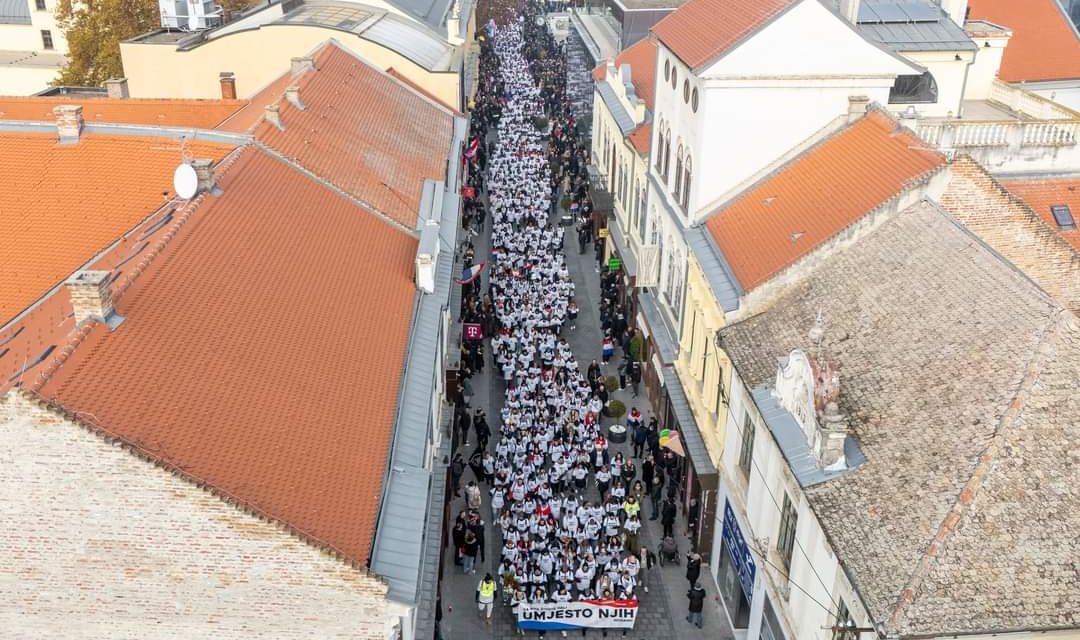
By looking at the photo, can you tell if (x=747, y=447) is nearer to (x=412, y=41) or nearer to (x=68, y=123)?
(x=68, y=123)

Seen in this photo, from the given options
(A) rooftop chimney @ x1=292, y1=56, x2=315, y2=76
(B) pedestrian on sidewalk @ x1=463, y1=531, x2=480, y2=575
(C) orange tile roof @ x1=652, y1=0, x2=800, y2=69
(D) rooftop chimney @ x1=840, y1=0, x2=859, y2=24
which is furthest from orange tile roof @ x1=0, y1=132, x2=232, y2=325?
(D) rooftop chimney @ x1=840, y1=0, x2=859, y2=24

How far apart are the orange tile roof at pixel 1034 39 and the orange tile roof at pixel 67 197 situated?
35387 millimetres

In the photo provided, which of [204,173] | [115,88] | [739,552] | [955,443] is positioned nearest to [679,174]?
[739,552]

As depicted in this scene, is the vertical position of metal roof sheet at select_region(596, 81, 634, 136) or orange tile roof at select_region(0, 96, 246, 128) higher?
orange tile roof at select_region(0, 96, 246, 128)

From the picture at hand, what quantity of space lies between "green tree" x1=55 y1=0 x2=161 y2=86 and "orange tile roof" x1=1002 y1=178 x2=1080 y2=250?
41761 millimetres

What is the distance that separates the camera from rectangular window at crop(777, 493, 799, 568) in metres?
20.2

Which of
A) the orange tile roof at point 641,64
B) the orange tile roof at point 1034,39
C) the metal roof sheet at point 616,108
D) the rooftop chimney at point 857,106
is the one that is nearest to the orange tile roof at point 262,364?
the rooftop chimney at point 857,106

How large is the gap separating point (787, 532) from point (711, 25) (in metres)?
15.9

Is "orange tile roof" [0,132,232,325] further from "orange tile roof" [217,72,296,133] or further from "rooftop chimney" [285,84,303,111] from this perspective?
"rooftop chimney" [285,84,303,111]

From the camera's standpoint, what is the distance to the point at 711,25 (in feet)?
98.6

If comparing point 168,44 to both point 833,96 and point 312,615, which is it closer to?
point 833,96

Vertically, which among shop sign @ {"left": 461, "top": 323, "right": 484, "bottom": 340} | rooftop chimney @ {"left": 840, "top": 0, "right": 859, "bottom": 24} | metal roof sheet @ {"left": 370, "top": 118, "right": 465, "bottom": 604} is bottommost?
shop sign @ {"left": 461, "top": 323, "right": 484, "bottom": 340}

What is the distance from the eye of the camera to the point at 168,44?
44.8m

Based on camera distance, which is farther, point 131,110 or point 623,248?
point 623,248
